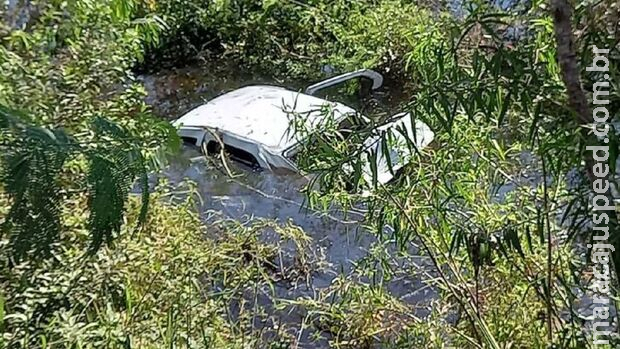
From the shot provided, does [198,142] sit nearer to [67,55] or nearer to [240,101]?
[240,101]

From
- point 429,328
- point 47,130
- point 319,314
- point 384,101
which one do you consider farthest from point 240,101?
point 47,130

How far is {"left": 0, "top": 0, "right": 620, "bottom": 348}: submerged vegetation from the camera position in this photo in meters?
1.44

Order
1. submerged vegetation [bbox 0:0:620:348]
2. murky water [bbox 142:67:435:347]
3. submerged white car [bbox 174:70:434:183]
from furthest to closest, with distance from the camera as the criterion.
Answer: submerged white car [bbox 174:70:434:183], murky water [bbox 142:67:435:347], submerged vegetation [bbox 0:0:620:348]

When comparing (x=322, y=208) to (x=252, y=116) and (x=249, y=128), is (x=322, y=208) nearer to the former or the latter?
(x=249, y=128)

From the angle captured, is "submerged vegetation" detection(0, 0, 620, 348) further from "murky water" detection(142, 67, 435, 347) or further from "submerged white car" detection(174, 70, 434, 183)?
"submerged white car" detection(174, 70, 434, 183)

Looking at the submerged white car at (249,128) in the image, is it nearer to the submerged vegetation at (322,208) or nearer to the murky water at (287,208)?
the murky water at (287,208)

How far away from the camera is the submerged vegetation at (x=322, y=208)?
4.73ft

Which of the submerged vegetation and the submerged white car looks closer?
the submerged vegetation

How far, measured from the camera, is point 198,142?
193 inches

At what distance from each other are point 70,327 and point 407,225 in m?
1.13

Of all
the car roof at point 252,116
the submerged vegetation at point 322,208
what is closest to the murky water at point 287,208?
the submerged vegetation at point 322,208

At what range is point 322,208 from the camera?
3.10 meters

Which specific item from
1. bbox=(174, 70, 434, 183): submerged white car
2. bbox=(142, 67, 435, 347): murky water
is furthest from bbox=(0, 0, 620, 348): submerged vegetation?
bbox=(174, 70, 434, 183): submerged white car

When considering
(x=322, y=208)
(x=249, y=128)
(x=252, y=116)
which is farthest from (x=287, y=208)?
(x=322, y=208)
